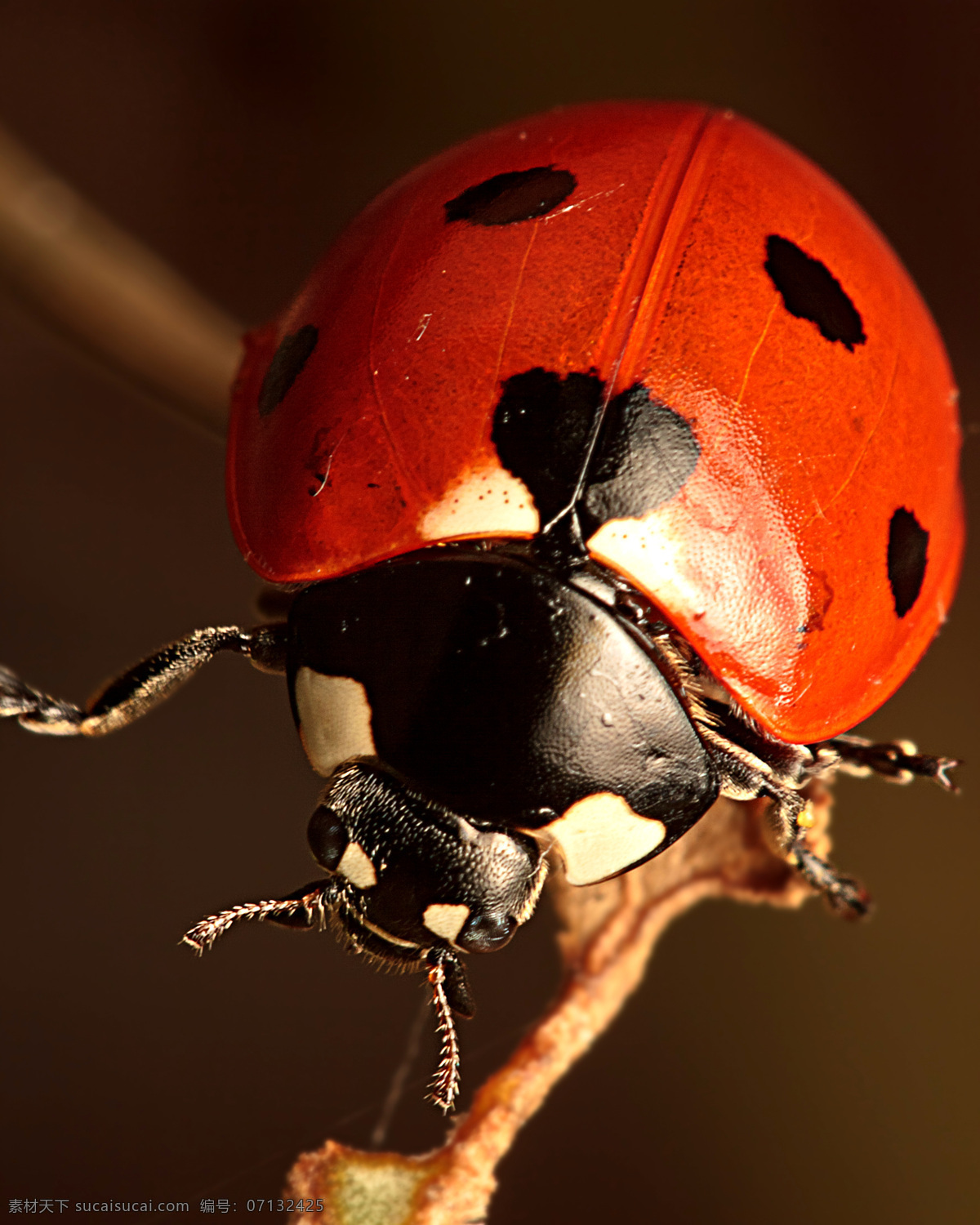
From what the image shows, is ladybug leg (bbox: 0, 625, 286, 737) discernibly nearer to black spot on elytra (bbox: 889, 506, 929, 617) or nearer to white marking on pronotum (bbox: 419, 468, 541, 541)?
white marking on pronotum (bbox: 419, 468, 541, 541)

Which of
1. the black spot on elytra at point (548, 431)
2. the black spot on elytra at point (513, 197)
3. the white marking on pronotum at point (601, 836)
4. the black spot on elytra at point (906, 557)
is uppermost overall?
the black spot on elytra at point (513, 197)

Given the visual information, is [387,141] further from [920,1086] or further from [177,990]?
[920,1086]

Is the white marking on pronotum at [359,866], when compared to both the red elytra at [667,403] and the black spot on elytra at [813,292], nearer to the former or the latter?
the red elytra at [667,403]

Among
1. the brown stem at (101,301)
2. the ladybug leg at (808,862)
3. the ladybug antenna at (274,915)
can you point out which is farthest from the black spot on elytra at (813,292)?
the brown stem at (101,301)

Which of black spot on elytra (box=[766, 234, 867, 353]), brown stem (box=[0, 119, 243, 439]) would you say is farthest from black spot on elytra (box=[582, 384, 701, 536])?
brown stem (box=[0, 119, 243, 439])

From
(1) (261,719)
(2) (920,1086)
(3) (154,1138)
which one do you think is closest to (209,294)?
(1) (261,719)
